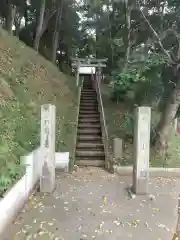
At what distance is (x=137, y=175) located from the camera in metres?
6.44

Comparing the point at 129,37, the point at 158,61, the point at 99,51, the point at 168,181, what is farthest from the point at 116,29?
the point at 168,181

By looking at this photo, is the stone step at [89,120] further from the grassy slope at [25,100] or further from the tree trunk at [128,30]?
the tree trunk at [128,30]

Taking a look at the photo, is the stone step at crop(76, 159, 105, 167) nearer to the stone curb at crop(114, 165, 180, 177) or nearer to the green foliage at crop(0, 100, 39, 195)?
the stone curb at crop(114, 165, 180, 177)

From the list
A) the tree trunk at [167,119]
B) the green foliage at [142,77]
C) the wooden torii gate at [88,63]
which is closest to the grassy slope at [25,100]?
the wooden torii gate at [88,63]

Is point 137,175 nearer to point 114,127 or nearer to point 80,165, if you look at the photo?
point 80,165

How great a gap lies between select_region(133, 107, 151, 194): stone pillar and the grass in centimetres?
203

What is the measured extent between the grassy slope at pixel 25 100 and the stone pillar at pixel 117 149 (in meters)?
1.48

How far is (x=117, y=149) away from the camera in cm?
884

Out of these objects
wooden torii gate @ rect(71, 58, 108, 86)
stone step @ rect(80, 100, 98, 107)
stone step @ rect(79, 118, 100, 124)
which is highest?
wooden torii gate @ rect(71, 58, 108, 86)

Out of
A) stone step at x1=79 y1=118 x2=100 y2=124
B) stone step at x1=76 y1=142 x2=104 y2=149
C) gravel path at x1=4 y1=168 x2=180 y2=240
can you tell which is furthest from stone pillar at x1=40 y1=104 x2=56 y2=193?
stone step at x1=79 y1=118 x2=100 y2=124

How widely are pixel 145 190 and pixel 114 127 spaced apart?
4545mm

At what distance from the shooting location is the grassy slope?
608 cm

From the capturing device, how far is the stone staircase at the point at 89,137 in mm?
9121

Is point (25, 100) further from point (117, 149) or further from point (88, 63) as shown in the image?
point (88, 63)
